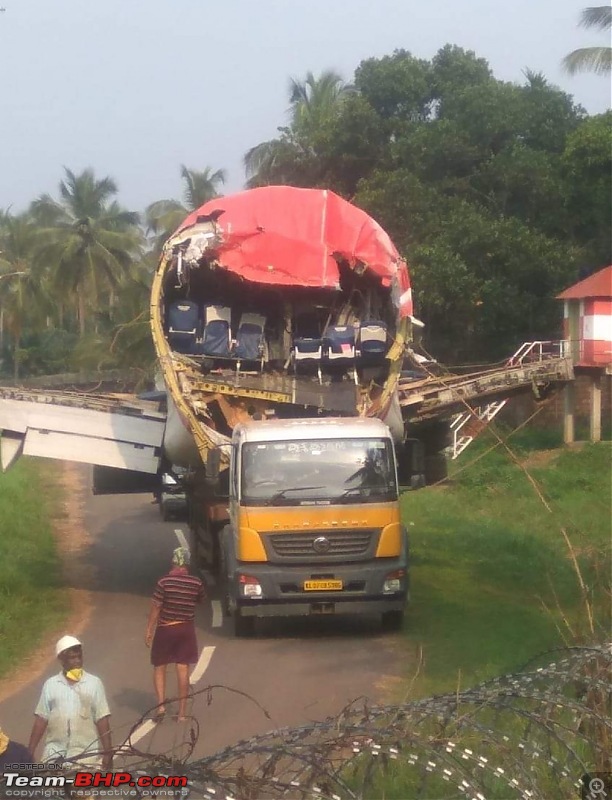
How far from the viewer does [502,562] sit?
1866cm

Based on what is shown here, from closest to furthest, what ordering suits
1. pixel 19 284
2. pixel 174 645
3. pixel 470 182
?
pixel 174 645
pixel 470 182
pixel 19 284

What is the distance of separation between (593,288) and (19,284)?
94.4ft

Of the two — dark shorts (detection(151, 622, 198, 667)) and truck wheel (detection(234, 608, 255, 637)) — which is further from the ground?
dark shorts (detection(151, 622, 198, 667))

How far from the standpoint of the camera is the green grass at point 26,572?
1386 cm

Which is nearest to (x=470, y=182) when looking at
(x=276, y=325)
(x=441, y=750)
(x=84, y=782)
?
(x=276, y=325)

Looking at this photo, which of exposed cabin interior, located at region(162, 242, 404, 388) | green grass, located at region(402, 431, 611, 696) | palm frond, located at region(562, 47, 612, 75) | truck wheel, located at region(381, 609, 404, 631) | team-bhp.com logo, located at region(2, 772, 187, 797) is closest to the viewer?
team-bhp.com logo, located at region(2, 772, 187, 797)

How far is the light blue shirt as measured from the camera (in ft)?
21.2

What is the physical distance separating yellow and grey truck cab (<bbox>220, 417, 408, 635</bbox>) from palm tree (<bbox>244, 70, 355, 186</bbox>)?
25304 millimetres

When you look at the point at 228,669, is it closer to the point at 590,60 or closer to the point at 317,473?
the point at 317,473

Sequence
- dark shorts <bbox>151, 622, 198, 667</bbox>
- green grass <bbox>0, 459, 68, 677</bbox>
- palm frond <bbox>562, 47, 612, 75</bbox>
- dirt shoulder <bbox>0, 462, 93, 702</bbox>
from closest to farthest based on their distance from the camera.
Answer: dark shorts <bbox>151, 622, 198, 667</bbox>, dirt shoulder <bbox>0, 462, 93, 702</bbox>, green grass <bbox>0, 459, 68, 677</bbox>, palm frond <bbox>562, 47, 612, 75</bbox>

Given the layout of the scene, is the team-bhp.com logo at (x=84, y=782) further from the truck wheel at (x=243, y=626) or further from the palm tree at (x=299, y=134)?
the palm tree at (x=299, y=134)

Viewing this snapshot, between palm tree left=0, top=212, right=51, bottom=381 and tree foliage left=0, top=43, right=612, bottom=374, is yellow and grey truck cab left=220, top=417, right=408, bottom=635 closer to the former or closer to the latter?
tree foliage left=0, top=43, right=612, bottom=374

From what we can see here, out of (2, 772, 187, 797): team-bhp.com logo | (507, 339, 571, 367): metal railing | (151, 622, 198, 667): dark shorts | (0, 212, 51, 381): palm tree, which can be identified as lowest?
(151, 622, 198, 667): dark shorts

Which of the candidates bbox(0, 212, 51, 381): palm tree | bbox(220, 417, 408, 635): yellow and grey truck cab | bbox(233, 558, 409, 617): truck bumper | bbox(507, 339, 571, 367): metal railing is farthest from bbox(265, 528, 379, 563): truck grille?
bbox(0, 212, 51, 381): palm tree
